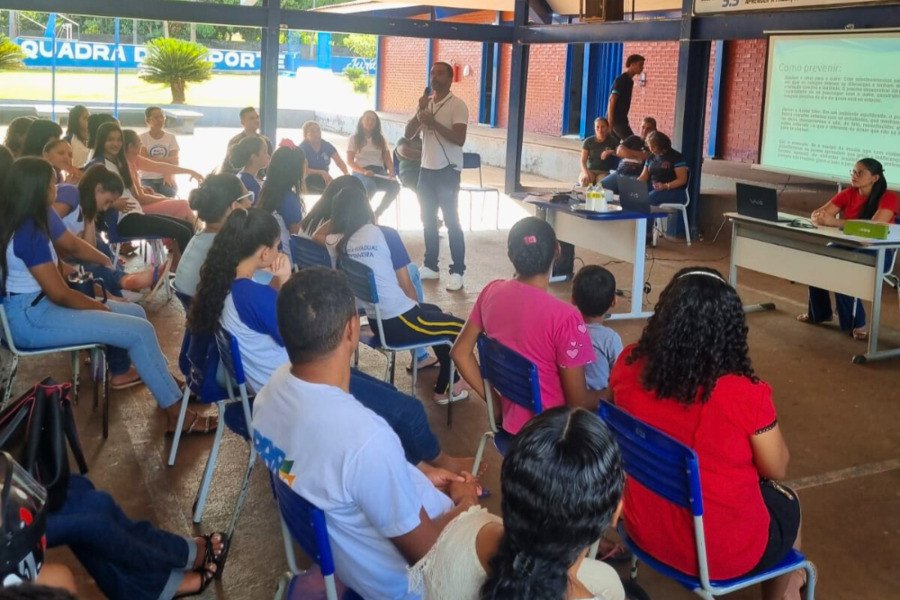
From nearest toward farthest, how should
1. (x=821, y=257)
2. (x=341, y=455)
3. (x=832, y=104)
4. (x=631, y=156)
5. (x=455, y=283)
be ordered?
(x=341, y=455), (x=821, y=257), (x=455, y=283), (x=832, y=104), (x=631, y=156)

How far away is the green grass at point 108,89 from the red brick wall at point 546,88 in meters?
10.2

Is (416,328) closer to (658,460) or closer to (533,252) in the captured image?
(533,252)

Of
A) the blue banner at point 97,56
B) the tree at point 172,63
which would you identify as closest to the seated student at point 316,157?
the tree at point 172,63

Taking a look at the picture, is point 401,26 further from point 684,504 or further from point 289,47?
point 289,47

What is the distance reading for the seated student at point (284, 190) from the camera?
528cm

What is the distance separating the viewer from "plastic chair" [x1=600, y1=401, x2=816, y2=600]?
86.6 inches

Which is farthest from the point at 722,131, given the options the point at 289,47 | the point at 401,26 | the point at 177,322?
the point at 289,47

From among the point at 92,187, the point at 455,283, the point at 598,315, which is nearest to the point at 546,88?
the point at 455,283

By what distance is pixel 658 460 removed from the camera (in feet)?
7.43

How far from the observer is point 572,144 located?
15.0m

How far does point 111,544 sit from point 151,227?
148 inches

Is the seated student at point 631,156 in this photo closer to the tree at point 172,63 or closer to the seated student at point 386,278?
the seated student at point 386,278

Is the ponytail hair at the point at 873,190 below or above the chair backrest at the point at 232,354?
above

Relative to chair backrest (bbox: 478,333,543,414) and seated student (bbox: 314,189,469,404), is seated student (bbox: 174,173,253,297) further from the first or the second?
chair backrest (bbox: 478,333,543,414)
